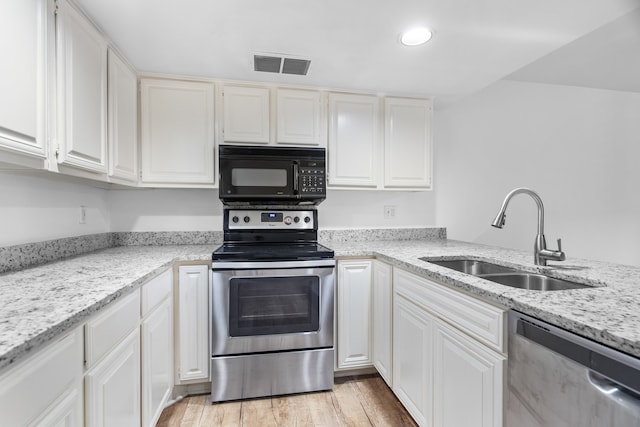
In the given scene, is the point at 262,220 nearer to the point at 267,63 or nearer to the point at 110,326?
the point at 267,63

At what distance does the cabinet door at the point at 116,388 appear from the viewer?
3.08ft

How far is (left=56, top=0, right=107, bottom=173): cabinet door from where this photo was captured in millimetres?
1248

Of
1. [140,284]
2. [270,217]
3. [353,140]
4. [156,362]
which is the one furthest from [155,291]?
[353,140]

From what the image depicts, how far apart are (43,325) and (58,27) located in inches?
47.2

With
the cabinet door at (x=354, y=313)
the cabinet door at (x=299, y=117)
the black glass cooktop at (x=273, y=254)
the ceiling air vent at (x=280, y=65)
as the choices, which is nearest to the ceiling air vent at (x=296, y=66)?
the ceiling air vent at (x=280, y=65)

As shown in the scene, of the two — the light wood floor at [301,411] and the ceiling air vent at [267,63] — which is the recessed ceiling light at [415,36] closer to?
the ceiling air vent at [267,63]

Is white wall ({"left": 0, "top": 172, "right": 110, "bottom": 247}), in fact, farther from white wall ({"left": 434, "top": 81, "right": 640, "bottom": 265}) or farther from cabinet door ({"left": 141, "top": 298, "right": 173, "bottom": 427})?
white wall ({"left": 434, "top": 81, "right": 640, "bottom": 265})

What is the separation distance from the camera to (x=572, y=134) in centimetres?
296

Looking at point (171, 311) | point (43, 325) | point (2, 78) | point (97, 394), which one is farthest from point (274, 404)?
point (2, 78)

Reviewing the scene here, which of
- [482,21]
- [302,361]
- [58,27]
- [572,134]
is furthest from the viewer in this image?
[572,134]

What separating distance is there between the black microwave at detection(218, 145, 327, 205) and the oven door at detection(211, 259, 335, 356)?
0.49 metres

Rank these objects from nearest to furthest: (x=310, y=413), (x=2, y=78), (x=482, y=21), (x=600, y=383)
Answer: (x=600, y=383) → (x=2, y=78) → (x=482, y=21) → (x=310, y=413)

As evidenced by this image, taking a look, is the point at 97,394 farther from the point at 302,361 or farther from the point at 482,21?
the point at 482,21

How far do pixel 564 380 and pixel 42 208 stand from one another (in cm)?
225
